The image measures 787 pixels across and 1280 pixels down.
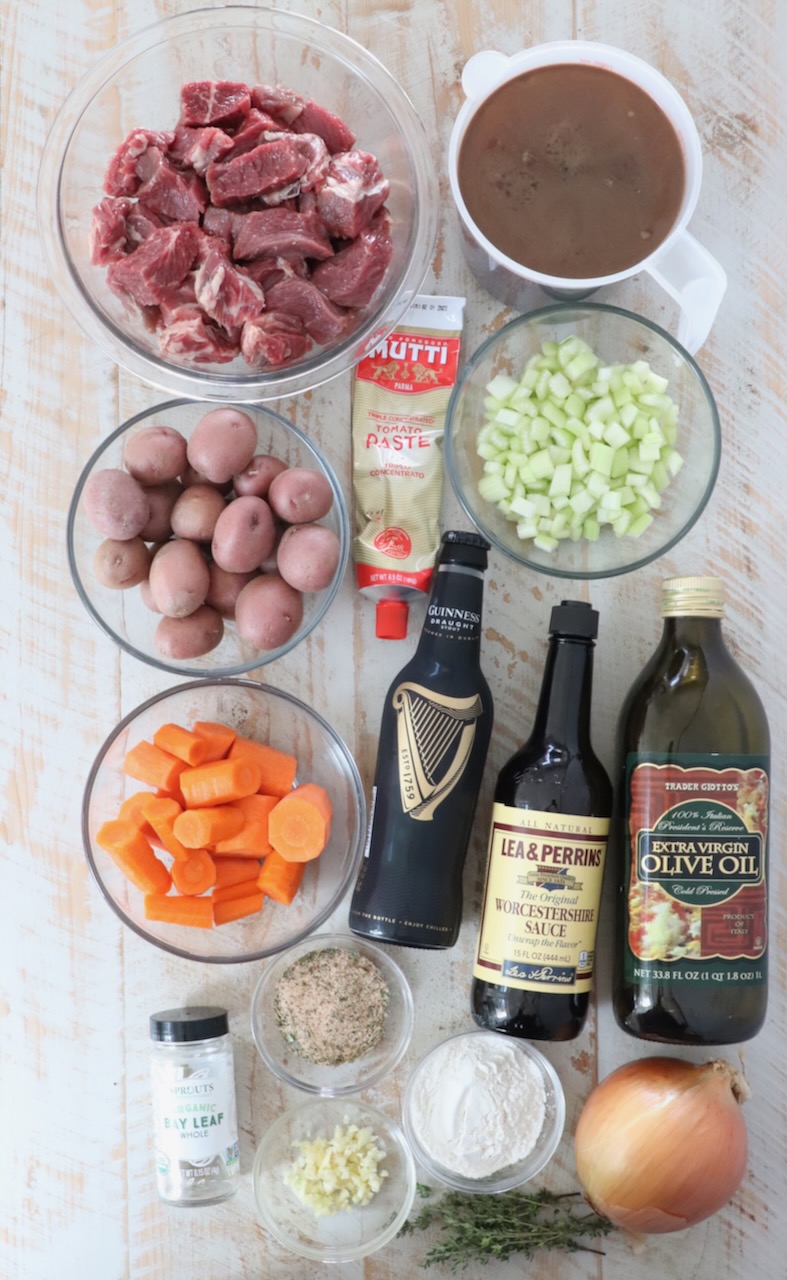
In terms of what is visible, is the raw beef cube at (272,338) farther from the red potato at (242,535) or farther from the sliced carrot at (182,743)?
the sliced carrot at (182,743)

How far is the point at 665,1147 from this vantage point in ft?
4.11

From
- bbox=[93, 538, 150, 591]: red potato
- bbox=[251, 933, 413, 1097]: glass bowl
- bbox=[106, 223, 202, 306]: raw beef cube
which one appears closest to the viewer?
bbox=[106, 223, 202, 306]: raw beef cube

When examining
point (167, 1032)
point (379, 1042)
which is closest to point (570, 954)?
point (379, 1042)

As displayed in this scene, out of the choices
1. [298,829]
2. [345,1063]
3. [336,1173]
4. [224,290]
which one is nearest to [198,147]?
[224,290]

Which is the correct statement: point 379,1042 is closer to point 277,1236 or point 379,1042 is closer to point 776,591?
point 277,1236

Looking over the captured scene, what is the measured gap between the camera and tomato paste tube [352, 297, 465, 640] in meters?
1.39

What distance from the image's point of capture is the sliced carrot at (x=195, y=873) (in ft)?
4.27

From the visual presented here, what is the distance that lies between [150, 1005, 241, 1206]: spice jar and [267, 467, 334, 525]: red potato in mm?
658

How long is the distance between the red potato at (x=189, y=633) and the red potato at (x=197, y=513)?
0.31 ft

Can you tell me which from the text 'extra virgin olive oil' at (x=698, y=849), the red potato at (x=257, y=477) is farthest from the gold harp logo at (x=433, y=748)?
the red potato at (x=257, y=477)

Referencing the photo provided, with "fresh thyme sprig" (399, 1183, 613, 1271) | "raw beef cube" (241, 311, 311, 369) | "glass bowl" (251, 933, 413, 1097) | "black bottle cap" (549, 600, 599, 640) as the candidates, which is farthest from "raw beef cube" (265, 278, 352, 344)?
"fresh thyme sprig" (399, 1183, 613, 1271)

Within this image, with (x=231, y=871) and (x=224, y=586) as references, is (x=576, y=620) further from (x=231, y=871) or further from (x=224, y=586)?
(x=231, y=871)

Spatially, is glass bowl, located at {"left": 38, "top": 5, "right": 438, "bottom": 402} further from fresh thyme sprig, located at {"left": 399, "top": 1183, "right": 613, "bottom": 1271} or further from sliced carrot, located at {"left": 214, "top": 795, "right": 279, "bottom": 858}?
fresh thyme sprig, located at {"left": 399, "top": 1183, "right": 613, "bottom": 1271}

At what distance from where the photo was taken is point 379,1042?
138 centimetres
